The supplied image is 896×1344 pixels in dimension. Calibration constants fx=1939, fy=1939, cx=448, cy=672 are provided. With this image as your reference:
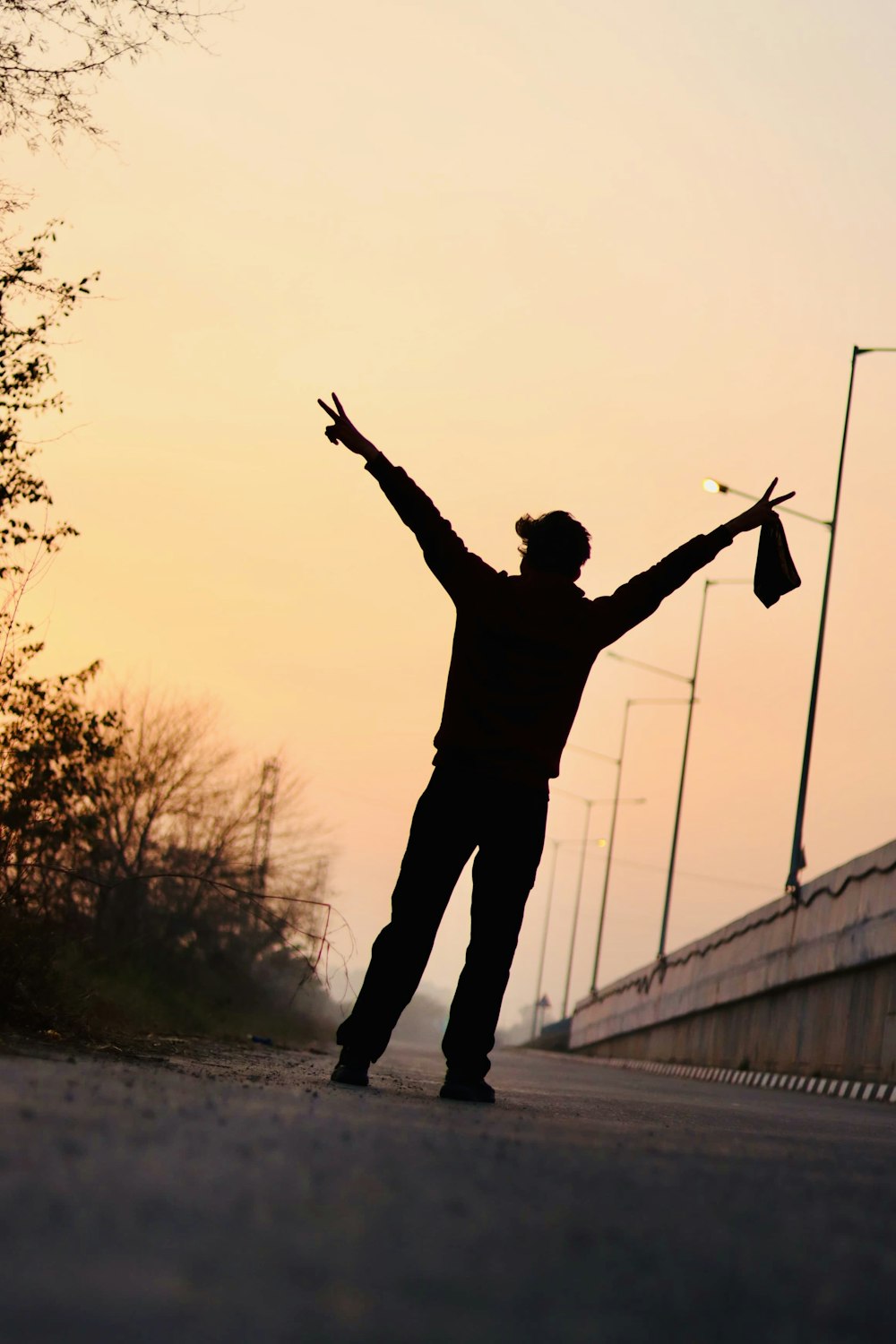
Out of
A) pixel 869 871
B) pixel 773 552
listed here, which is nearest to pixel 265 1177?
pixel 773 552

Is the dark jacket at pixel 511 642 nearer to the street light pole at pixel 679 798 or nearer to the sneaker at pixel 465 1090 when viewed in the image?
the sneaker at pixel 465 1090

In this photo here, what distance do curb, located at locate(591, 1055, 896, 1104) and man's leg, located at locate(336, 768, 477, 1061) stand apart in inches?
442

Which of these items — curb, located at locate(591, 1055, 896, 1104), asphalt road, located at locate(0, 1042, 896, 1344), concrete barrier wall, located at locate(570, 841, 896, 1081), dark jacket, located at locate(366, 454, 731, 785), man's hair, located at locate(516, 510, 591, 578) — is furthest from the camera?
concrete barrier wall, located at locate(570, 841, 896, 1081)

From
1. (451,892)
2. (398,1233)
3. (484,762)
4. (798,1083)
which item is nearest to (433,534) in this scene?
(484,762)

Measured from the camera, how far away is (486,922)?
7.55 m

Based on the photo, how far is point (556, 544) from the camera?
7684 millimetres

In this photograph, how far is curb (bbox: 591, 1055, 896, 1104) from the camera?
18531mm

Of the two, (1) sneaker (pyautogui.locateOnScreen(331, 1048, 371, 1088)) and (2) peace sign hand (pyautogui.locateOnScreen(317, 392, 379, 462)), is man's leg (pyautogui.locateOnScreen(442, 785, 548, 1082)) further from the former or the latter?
(2) peace sign hand (pyautogui.locateOnScreen(317, 392, 379, 462))

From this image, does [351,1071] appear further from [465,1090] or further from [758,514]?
[758,514]

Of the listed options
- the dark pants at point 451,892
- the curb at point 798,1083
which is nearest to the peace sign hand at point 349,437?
the dark pants at point 451,892

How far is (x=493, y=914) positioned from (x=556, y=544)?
1.48 m

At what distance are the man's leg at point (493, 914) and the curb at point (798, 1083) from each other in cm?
1095

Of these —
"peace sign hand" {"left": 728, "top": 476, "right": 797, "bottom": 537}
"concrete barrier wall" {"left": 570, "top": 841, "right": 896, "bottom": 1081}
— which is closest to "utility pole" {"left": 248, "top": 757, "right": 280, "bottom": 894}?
"concrete barrier wall" {"left": 570, "top": 841, "right": 896, "bottom": 1081}

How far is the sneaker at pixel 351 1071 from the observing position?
24.0 ft
